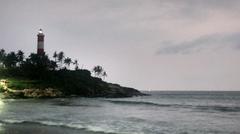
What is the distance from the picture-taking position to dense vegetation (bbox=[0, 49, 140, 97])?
16338 centimetres

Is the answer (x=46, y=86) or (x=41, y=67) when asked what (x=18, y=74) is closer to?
(x=41, y=67)

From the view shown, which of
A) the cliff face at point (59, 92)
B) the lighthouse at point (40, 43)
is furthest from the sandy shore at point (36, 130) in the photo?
the lighthouse at point (40, 43)

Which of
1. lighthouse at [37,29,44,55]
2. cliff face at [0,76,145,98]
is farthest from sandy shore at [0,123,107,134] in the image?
lighthouse at [37,29,44,55]

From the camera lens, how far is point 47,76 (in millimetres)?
174125

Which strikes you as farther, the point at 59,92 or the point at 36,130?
the point at 59,92

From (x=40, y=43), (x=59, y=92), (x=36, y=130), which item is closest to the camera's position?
(x=36, y=130)

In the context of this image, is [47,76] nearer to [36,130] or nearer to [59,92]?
[59,92]

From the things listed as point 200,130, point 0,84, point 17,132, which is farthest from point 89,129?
point 0,84

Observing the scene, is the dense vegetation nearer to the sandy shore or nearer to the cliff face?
the cliff face

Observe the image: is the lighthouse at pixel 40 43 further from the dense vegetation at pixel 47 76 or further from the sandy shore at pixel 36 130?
A: the sandy shore at pixel 36 130

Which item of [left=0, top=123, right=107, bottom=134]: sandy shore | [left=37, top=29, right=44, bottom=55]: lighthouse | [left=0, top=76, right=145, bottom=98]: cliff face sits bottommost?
[left=0, top=123, right=107, bottom=134]: sandy shore

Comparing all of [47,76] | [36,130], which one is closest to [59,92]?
[47,76]

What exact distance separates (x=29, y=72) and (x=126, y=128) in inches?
5287

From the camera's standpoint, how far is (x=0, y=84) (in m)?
138
